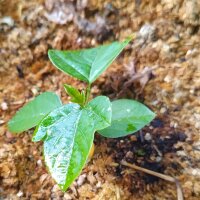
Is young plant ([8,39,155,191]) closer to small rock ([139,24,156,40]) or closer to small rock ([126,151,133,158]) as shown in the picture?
small rock ([126,151,133,158])

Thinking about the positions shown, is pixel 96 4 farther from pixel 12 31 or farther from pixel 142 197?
pixel 142 197

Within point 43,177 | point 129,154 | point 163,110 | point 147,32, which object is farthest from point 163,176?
point 147,32

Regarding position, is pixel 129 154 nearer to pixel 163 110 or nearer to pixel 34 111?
pixel 163 110

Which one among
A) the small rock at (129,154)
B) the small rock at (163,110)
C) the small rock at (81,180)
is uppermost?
the small rock at (163,110)

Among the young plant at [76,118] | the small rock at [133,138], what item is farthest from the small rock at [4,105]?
the small rock at [133,138]

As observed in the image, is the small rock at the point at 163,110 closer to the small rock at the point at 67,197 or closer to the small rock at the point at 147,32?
the small rock at the point at 147,32

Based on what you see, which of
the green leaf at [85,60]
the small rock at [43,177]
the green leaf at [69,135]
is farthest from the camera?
the small rock at [43,177]

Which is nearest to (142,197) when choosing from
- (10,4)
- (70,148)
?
(70,148)
